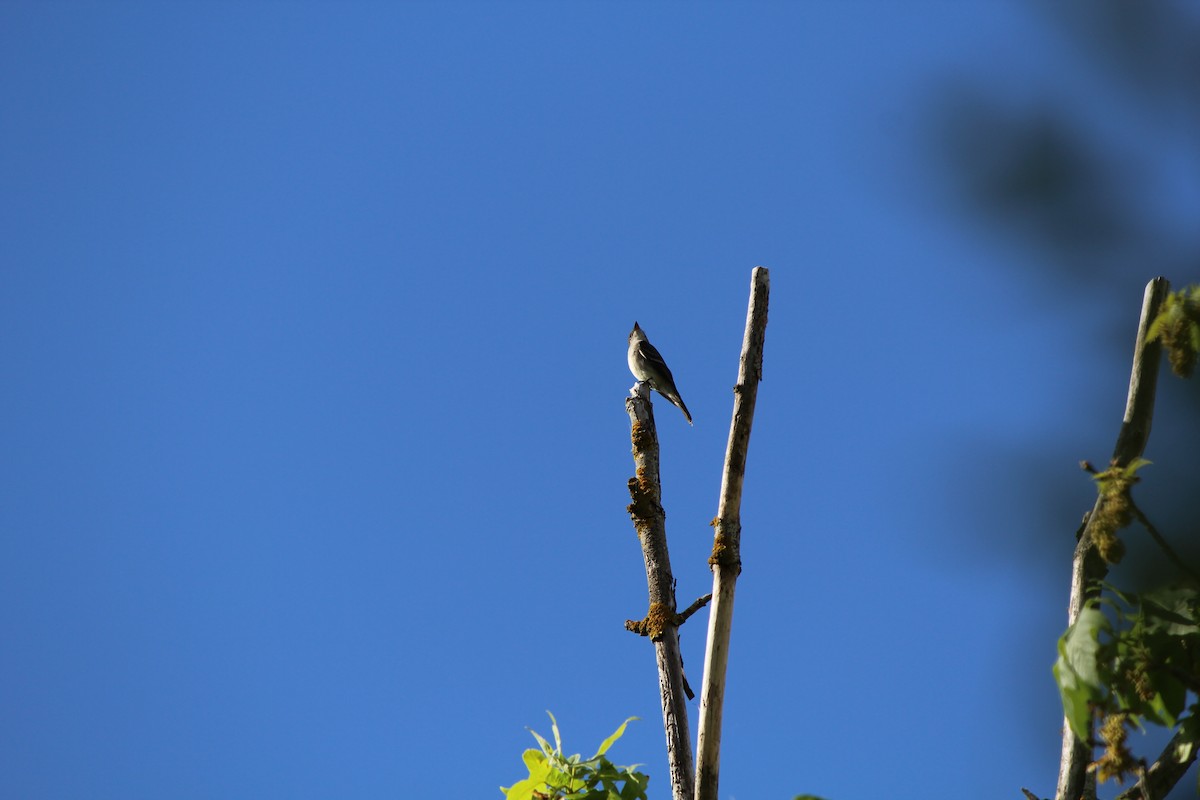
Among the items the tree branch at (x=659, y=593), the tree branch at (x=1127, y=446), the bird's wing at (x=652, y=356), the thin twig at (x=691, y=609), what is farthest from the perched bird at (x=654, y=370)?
the tree branch at (x=1127, y=446)

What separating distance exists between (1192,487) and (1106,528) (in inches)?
6.5

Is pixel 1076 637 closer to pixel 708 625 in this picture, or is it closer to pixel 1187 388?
pixel 1187 388

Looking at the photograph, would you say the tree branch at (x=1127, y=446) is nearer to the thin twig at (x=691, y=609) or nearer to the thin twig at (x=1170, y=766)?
the thin twig at (x=1170, y=766)

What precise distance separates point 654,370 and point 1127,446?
8680 millimetres

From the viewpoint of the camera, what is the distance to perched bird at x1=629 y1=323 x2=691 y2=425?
1063 cm

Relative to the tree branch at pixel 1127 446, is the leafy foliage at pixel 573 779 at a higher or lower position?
higher

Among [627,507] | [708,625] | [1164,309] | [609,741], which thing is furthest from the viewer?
[627,507]

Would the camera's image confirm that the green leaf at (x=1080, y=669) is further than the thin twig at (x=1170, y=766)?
No

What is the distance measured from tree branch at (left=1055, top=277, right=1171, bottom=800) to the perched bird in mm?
8353

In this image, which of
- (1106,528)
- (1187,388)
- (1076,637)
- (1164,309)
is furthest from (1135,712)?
(1164,309)

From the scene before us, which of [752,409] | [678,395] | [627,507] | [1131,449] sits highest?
[678,395]

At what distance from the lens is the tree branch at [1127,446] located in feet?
6.44

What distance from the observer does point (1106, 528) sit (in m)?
1.88

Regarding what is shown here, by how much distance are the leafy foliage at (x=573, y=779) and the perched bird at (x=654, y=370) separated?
710 cm
